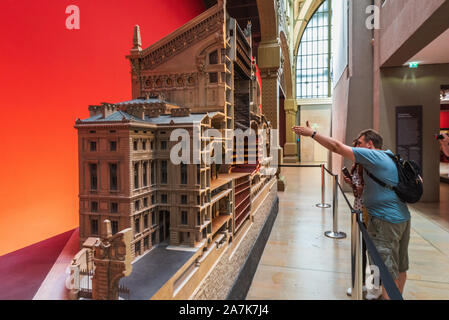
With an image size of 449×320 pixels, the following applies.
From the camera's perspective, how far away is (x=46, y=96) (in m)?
4.92

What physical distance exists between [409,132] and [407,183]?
8.60 meters

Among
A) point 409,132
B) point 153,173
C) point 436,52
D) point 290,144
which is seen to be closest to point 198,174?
point 153,173

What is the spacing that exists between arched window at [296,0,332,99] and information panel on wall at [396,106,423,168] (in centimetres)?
2321

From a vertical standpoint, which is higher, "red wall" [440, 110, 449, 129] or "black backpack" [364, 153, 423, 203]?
"red wall" [440, 110, 449, 129]

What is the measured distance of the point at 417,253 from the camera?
6367mm

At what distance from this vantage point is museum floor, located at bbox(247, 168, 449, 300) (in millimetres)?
5199

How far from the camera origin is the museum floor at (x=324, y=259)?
17.1ft

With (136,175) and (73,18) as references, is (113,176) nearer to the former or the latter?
(136,175)

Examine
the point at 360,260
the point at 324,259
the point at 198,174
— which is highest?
the point at 198,174

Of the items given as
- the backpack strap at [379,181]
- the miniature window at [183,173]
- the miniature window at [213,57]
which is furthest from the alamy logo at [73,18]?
the backpack strap at [379,181]

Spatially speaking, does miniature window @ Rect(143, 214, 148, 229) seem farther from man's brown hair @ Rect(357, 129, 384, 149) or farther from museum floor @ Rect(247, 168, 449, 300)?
man's brown hair @ Rect(357, 129, 384, 149)

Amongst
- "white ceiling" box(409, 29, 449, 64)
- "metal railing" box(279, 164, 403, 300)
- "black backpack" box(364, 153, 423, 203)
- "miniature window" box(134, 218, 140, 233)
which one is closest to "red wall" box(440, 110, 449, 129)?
"white ceiling" box(409, 29, 449, 64)
